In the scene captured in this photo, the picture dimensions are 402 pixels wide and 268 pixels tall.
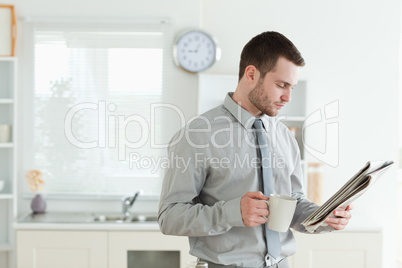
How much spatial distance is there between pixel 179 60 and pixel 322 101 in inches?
43.0

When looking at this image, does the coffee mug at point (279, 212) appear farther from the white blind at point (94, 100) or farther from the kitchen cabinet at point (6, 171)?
the kitchen cabinet at point (6, 171)

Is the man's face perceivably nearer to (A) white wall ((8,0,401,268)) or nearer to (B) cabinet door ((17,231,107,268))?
(B) cabinet door ((17,231,107,268))

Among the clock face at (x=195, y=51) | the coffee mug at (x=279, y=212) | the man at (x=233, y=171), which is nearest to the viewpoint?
the coffee mug at (x=279, y=212)

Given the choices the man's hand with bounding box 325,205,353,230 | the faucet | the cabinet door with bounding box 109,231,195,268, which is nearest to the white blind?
the faucet

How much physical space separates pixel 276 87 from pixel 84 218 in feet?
7.57

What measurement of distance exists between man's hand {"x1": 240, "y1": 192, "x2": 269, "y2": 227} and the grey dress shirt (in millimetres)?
78

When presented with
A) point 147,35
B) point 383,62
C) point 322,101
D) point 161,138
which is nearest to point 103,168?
point 161,138

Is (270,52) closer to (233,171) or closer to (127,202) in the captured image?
(233,171)

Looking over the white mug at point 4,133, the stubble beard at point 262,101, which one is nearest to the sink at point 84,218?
the white mug at point 4,133

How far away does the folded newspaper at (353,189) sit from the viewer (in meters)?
1.54

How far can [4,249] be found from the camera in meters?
3.78

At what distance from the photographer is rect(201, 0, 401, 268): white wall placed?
159 inches

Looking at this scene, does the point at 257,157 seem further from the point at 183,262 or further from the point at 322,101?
the point at 322,101

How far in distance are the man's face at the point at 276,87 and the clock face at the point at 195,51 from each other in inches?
81.8
